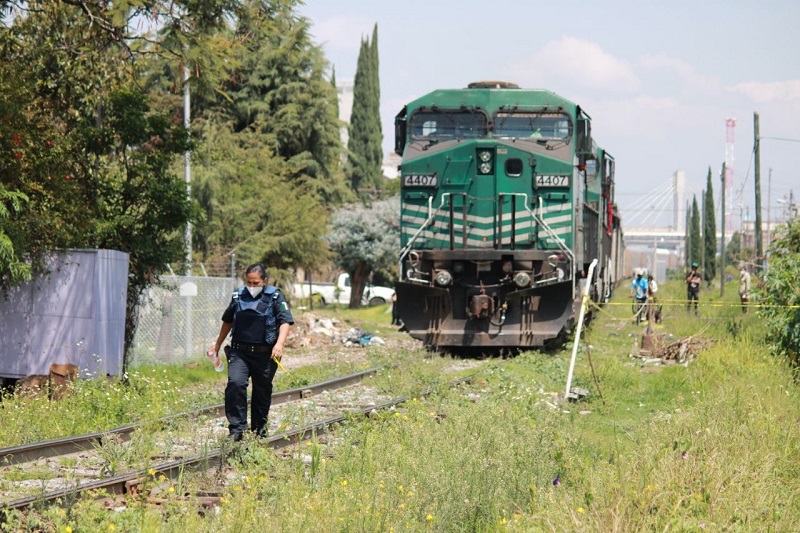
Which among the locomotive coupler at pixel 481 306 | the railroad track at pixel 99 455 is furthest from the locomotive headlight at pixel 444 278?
the railroad track at pixel 99 455

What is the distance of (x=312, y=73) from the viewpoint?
51.0 metres

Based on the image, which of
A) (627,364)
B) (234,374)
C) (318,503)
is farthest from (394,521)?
(627,364)

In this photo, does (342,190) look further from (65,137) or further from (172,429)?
(172,429)

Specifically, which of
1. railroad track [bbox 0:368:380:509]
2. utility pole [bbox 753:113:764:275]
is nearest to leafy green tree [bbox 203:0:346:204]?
utility pole [bbox 753:113:764:275]

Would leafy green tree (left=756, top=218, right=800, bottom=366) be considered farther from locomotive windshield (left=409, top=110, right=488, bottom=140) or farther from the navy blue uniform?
the navy blue uniform

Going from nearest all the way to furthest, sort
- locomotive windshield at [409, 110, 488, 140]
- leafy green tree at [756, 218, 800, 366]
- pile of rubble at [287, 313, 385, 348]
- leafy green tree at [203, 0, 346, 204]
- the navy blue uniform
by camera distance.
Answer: the navy blue uniform → leafy green tree at [756, 218, 800, 366] → locomotive windshield at [409, 110, 488, 140] → pile of rubble at [287, 313, 385, 348] → leafy green tree at [203, 0, 346, 204]

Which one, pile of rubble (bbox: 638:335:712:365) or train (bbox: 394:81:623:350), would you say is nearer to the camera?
train (bbox: 394:81:623:350)

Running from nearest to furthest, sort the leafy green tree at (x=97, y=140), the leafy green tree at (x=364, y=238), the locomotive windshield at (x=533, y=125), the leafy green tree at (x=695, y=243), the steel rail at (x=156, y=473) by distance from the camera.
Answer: the steel rail at (x=156, y=473) < the leafy green tree at (x=97, y=140) < the locomotive windshield at (x=533, y=125) < the leafy green tree at (x=364, y=238) < the leafy green tree at (x=695, y=243)

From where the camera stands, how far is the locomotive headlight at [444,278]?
1762cm

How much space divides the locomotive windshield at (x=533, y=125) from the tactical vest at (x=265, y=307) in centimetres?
981

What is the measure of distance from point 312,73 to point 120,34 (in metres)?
38.0

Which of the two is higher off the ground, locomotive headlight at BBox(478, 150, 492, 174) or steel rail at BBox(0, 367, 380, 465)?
locomotive headlight at BBox(478, 150, 492, 174)

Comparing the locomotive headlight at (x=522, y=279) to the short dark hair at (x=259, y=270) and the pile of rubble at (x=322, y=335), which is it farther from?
the short dark hair at (x=259, y=270)

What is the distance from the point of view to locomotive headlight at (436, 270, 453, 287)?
1762cm
